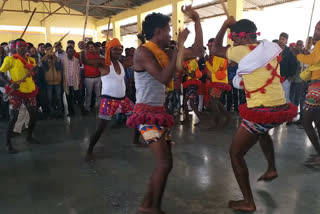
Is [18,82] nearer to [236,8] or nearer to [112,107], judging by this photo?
[112,107]

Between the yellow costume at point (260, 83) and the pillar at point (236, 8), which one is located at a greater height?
the pillar at point (236, 8)

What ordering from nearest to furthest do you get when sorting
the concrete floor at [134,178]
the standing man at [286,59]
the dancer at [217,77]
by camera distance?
1. the concrete floor at [134,178]
2. the dancer at [217,77]
3. the standing man at [286,59]

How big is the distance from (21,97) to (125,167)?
193cm

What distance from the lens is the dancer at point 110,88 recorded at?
3691 millimetres

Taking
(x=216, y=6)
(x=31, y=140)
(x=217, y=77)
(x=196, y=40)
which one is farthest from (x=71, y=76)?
(x=216, y=6)

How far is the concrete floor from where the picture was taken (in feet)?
8.44

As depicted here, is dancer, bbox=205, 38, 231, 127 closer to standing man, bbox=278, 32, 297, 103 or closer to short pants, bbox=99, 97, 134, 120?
standing man, bbox=278, 32, 297, 103

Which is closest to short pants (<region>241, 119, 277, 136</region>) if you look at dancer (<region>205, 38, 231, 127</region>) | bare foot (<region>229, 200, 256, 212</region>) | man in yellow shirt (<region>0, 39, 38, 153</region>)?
bare foot (<region>229, 200, 256, 212</region>)

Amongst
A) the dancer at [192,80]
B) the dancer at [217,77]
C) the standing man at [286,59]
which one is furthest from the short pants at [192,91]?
the standing man at [286,59]

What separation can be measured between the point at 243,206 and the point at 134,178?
126 cm

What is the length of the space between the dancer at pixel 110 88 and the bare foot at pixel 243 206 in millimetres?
1900

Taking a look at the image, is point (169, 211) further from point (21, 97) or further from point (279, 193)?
point (21, 97)

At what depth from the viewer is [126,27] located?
1994 cm

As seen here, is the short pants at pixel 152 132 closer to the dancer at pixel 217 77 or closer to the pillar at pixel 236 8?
the dancer at pixel 217 77
